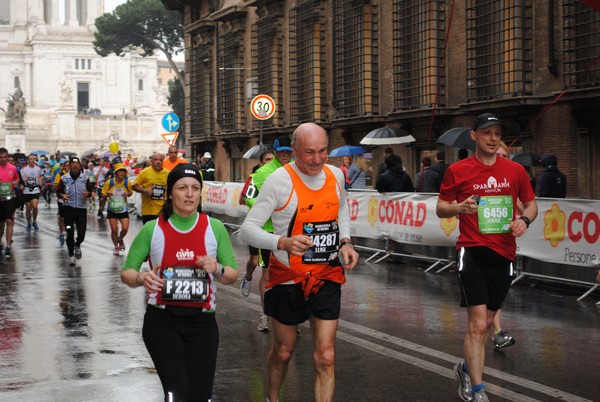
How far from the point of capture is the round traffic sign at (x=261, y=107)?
84.7ft

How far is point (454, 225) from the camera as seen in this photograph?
16.0 metres

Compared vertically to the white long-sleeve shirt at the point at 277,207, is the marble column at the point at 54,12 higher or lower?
higher

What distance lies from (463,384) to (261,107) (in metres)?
18.9

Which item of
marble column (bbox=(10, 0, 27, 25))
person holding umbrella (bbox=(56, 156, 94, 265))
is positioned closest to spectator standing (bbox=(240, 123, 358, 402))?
person holding umbrella (bbox=(56, 156, 94, 265))

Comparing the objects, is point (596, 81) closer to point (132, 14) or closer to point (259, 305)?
point (259, 305)

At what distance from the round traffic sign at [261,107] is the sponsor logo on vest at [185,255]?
1972cm

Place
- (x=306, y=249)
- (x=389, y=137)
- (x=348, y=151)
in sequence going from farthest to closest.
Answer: (x=348, y=151) < (x=389, y=137) < (x=306, y=249)

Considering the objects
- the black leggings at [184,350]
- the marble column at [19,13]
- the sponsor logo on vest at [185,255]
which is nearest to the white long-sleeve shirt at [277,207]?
the sponsor logo on vest at [185,255]

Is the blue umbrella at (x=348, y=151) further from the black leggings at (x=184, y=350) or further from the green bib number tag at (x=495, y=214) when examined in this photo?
the black leggings at (x=184, y=350)

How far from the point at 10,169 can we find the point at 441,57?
30.9 ft

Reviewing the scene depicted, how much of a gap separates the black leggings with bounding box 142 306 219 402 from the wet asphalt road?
1956 mm

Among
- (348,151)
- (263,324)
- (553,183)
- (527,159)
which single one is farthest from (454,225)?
(348,151)

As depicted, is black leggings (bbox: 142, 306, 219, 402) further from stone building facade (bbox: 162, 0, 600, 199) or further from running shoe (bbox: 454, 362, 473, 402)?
stone building facade (bbox: 162, 0, 600, 199)

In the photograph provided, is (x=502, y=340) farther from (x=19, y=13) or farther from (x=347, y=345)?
(x=19, y=13)
